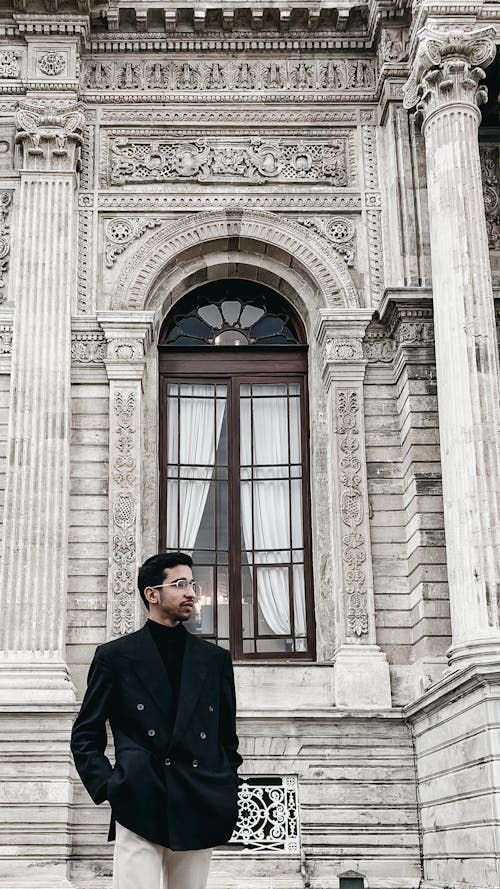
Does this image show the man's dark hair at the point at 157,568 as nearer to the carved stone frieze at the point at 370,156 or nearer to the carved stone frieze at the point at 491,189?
the carved stone frieze at the point at 491,189

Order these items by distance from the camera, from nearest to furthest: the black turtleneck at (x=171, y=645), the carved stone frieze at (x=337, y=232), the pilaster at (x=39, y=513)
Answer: the black turtleneck at (x=171, y=645) → the pilaster at (x=39, y=513) → the carved stone frieze at (x=337, y=232)

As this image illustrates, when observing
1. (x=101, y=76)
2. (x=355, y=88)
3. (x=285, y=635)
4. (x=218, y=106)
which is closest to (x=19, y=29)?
(x=101, y=76)

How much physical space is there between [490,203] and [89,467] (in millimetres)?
5625

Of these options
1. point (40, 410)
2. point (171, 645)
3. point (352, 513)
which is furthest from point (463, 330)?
point (171, 645)

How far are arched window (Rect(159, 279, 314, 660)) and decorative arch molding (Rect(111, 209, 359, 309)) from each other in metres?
0.43

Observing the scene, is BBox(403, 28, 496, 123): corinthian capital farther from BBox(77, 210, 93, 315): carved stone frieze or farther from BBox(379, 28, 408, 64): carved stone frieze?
BBox(77, 210, 93, 315): carved stone frieze

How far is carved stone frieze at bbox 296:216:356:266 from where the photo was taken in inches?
554

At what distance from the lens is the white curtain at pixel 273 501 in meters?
13.3

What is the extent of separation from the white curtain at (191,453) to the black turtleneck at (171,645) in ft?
26.7

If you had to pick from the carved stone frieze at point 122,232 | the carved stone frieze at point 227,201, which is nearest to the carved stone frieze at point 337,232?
the carved stone frieze at point 227,201

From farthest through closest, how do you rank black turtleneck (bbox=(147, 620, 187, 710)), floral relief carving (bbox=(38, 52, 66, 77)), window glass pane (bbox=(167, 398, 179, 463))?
floral relief carving (bbox=(38, 52, 66, 77)) → window glass pane (bbox=(167, 398, 179, 463)) → black turtleneck (bbox=(147, 620, 187, 710))

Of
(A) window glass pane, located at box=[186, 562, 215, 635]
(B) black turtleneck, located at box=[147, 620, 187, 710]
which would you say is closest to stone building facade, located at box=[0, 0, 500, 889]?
(A) window glass pane, located at box=[186, 562, 215, 635]

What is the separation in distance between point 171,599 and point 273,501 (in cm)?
846

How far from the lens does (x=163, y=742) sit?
4.95 m
